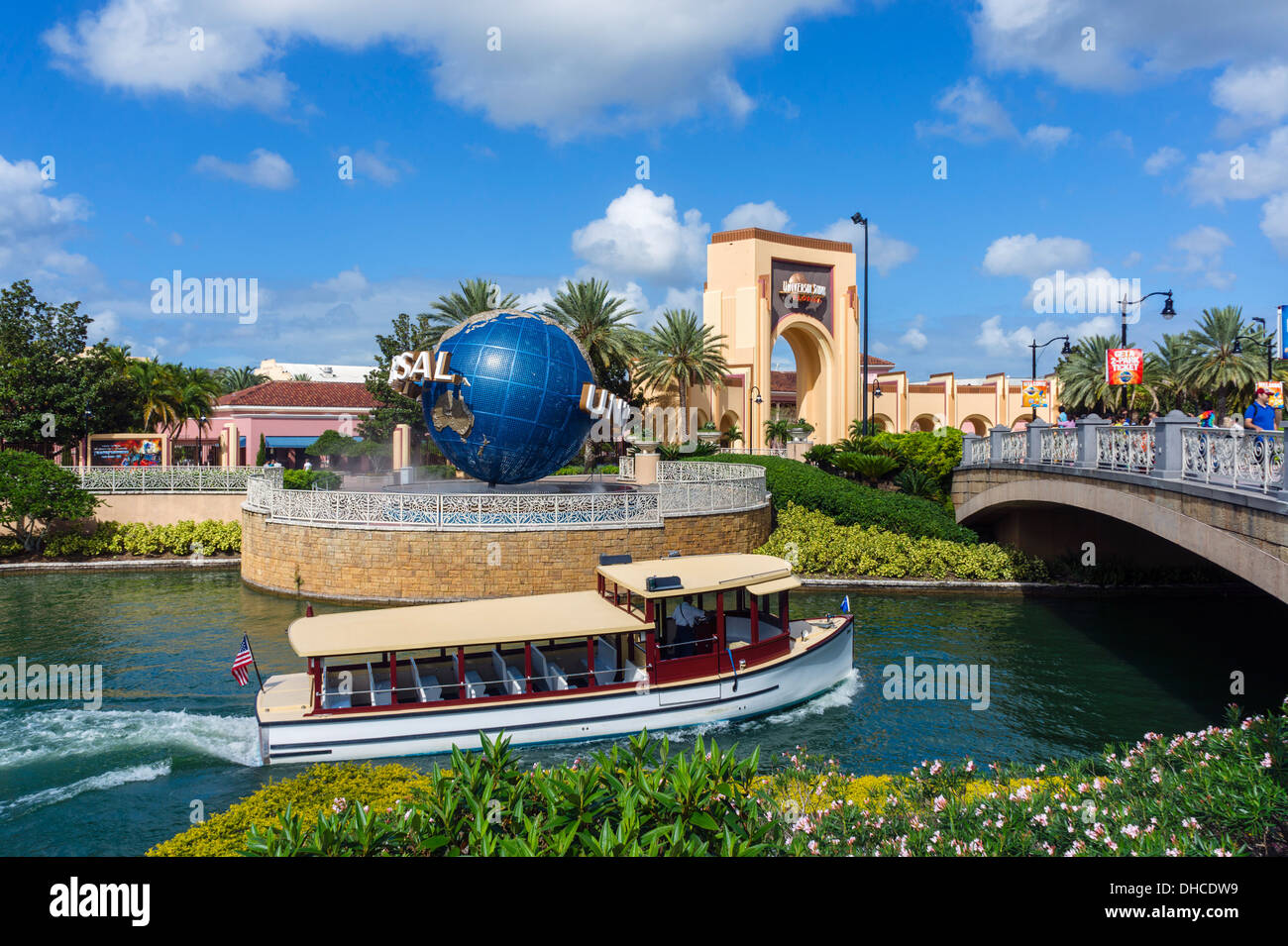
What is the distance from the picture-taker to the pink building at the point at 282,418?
172 feet

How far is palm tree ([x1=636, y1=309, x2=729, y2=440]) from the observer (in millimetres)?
48719

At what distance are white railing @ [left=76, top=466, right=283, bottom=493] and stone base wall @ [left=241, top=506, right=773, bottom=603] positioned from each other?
10468 millimetres

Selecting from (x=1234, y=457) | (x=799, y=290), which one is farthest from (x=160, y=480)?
(x=799, y=290)

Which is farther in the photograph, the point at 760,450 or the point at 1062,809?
the point at 760,450

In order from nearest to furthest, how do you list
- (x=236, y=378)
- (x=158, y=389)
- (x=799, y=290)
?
(x=158, y=389), (x=799, y=290), (x=236, y=378)

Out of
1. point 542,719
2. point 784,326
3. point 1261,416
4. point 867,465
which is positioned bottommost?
point 542,719

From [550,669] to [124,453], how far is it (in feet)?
115

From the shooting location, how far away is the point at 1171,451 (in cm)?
1548

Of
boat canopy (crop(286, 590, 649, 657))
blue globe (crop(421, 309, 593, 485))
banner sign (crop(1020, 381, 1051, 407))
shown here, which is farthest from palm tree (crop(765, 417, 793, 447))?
boat canopy (crop(286, 590, 649, 657))

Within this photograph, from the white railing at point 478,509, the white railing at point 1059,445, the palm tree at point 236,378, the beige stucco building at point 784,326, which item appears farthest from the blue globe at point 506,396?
the palm tree at point 236,378

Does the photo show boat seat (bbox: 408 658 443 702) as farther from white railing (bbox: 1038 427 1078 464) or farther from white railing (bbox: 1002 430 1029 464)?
white railing (bbox: 1002 430 1029 464)

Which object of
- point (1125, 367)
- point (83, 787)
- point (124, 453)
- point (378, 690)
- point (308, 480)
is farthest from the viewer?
point (124, 453)

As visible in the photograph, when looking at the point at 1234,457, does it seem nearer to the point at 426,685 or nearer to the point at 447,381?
the point at 426,685
